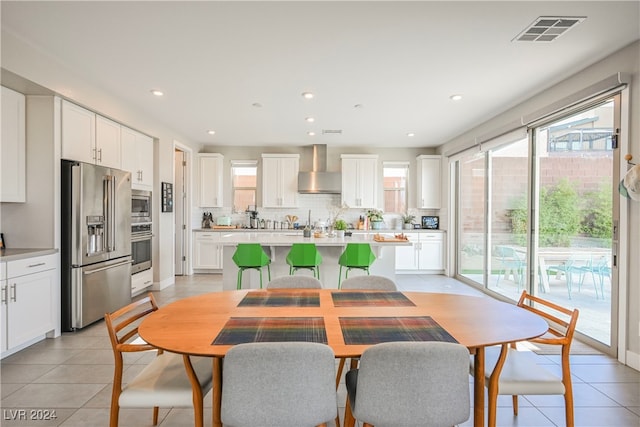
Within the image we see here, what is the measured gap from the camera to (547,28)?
8.25ft

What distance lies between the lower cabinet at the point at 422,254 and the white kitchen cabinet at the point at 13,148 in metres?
5.74

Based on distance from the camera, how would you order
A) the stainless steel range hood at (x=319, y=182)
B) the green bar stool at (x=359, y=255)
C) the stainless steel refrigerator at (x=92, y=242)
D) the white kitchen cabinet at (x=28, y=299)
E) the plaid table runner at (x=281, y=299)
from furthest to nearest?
the stainless steel range hood at (x=319, y=182) → the green bar stool at (x=359, y=255) → the stainless steel refrigerator at (x=92, y=242) → the white kitchen cabinet at (x=28, y=299) → the plaid table runner at (x=281, y=299)

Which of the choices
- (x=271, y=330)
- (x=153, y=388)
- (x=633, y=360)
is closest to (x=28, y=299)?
(x=153, y=388)

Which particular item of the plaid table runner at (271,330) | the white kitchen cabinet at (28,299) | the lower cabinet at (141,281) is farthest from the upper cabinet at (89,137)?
the plaid table runner at (271,330)

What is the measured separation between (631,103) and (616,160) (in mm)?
466

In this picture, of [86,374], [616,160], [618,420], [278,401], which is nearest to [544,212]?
[616,160]

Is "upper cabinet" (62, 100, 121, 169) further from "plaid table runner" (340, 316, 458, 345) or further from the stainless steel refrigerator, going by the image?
"plaid table runner" (340, 316, 458, 345)

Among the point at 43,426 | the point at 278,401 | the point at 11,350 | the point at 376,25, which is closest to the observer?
the point at 278,401

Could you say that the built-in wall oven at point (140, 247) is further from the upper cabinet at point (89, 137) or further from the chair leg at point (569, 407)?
the chair leg at point (569, 407)

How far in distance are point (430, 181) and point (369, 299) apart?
17.6 ft

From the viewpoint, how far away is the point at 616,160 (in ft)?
9.62

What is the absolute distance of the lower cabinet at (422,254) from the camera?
680cm

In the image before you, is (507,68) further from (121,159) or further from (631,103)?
(121,159)

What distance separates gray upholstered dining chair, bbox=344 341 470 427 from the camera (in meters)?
1.26
